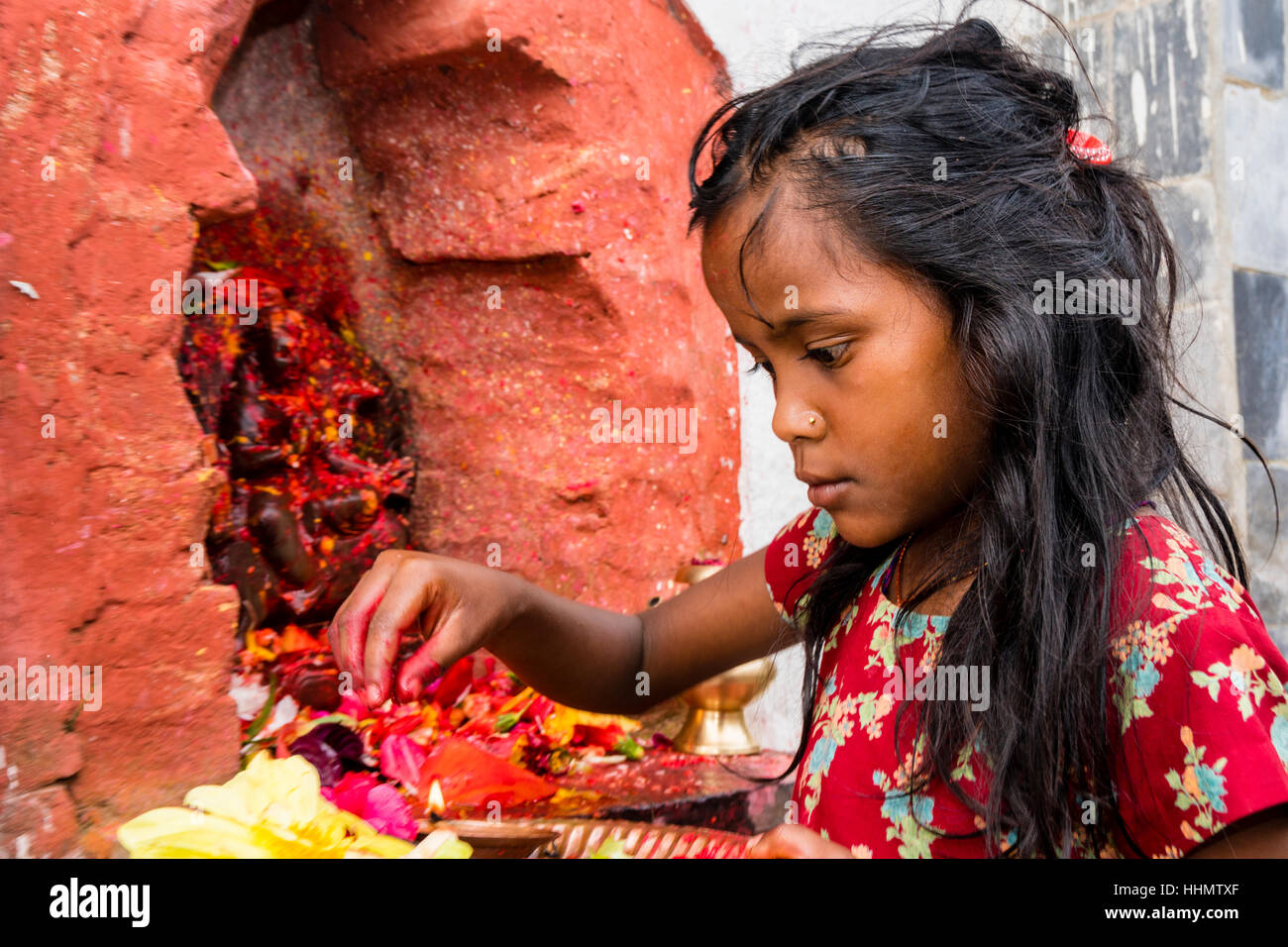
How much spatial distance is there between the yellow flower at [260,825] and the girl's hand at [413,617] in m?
0.13

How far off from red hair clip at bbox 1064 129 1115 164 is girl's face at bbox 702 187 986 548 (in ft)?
0.86

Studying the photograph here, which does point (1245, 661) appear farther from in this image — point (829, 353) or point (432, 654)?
point (432, 654)

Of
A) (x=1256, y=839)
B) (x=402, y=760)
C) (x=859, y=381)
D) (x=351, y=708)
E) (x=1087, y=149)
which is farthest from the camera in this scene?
(x=351, y=708)

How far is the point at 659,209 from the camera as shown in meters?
2.15

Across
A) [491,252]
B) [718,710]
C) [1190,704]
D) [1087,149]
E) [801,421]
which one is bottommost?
[718,710]

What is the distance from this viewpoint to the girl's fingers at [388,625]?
97cm

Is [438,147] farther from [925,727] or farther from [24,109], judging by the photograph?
[925,727]

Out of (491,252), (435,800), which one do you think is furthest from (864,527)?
(491,252)

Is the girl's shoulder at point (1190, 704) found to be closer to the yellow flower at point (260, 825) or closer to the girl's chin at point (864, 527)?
the girl's chin at point (864, 527)

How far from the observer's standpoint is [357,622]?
1030 millimetres

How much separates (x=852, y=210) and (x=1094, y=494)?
0.36 meters

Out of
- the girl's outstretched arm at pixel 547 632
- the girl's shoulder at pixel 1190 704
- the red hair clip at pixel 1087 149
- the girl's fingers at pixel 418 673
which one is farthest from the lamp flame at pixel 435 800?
the red hair clip at pixel 1087 149

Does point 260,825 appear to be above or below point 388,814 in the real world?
above

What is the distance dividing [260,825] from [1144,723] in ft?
2.63
